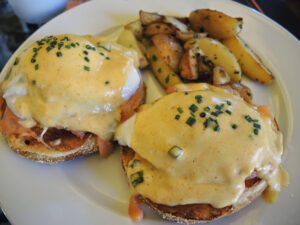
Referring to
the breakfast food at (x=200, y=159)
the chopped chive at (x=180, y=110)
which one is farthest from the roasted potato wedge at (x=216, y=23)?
the chopped chive at (x=180, y=110)

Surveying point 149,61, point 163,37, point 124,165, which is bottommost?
point 124,165

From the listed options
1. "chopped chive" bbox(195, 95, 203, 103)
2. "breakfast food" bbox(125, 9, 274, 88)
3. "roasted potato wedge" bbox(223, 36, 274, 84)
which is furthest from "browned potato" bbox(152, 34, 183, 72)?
"chopped chive" bbox(195, 95, 203, 103)

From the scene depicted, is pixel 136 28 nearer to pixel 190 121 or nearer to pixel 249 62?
pixel 249 62

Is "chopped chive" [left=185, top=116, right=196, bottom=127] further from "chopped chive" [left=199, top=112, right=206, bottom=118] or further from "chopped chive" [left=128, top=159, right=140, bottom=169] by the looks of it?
"chopped chive" [left=128, top=159, right=140, bottom=169]

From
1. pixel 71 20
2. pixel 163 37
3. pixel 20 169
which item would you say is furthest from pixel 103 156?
pixel 71 20

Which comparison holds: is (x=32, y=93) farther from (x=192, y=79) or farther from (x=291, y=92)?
(x=291, y=92)
